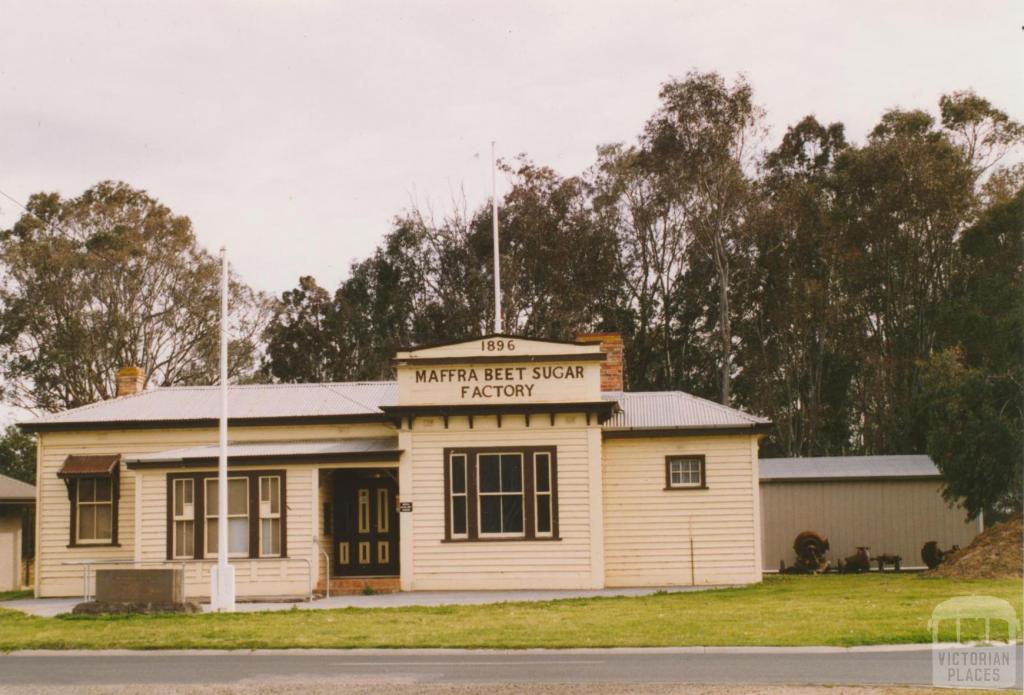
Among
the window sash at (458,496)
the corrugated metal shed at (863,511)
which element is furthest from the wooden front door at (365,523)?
the corrugated metal shed at (863,511)

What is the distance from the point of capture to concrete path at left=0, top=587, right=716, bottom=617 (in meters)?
24.3

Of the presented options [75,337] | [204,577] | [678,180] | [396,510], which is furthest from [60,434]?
[678,180]

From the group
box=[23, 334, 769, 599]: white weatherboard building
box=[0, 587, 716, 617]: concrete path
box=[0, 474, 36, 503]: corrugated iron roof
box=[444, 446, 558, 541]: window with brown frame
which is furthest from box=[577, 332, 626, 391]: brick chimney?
box=[0, 474, 36, 503]: corrugated iron roof

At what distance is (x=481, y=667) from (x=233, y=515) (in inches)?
546

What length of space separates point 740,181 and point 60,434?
95.2ft

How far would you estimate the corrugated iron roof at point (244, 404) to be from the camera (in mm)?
30641

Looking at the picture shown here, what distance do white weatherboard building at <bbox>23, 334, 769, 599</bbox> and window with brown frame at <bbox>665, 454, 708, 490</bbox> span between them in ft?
0.11

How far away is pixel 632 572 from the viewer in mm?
28719

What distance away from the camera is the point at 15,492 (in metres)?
37.5

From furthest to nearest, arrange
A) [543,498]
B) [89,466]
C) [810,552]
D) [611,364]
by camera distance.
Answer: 1. [810,552]
2. [611,364]
3. [89,466]
4. [543,498]

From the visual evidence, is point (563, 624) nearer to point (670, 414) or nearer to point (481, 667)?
point (481, 667)

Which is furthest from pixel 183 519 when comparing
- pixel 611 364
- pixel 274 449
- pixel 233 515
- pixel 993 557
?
pixel 993 557

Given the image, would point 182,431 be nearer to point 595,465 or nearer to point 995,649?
point 595,465

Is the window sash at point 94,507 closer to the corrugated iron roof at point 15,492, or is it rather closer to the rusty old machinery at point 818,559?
the corrugated iron roof at point 15,492
